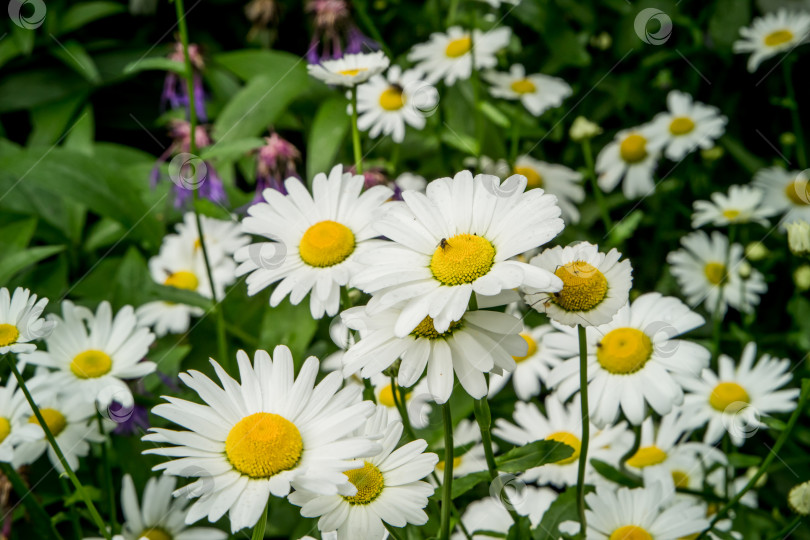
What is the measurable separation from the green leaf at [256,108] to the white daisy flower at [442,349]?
2.76 ft

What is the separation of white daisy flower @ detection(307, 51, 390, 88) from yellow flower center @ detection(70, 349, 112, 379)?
381 mm

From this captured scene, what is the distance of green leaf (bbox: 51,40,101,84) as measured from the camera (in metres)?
1.54

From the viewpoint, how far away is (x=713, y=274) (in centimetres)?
129

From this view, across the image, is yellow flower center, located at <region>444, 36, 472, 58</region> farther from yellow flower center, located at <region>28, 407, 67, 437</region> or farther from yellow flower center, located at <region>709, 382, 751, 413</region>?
yellow flower center, located at <region>28, 407, 67, 437</region>

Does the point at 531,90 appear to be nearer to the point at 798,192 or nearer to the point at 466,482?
the point at 798,192

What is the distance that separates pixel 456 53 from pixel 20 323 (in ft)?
3.17

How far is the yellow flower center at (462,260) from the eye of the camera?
0.50 meters

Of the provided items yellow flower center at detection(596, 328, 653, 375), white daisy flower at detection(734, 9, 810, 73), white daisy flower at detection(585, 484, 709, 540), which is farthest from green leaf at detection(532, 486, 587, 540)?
white daisy flower at detection(734, 9, 810, 73)

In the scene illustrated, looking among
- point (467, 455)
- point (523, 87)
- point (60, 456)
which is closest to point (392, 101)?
point (523, 87)

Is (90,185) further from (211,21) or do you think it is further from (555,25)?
(555,25)

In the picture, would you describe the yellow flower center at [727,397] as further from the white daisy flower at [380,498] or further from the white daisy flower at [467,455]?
the white daisy flower at [380,498]

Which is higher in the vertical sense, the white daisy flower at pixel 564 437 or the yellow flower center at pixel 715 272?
the yellow flower center at pixel 715 272

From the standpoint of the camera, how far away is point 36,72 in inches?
65.8

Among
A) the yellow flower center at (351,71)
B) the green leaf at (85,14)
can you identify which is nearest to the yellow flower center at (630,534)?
the yellow flower center at (351,71)
